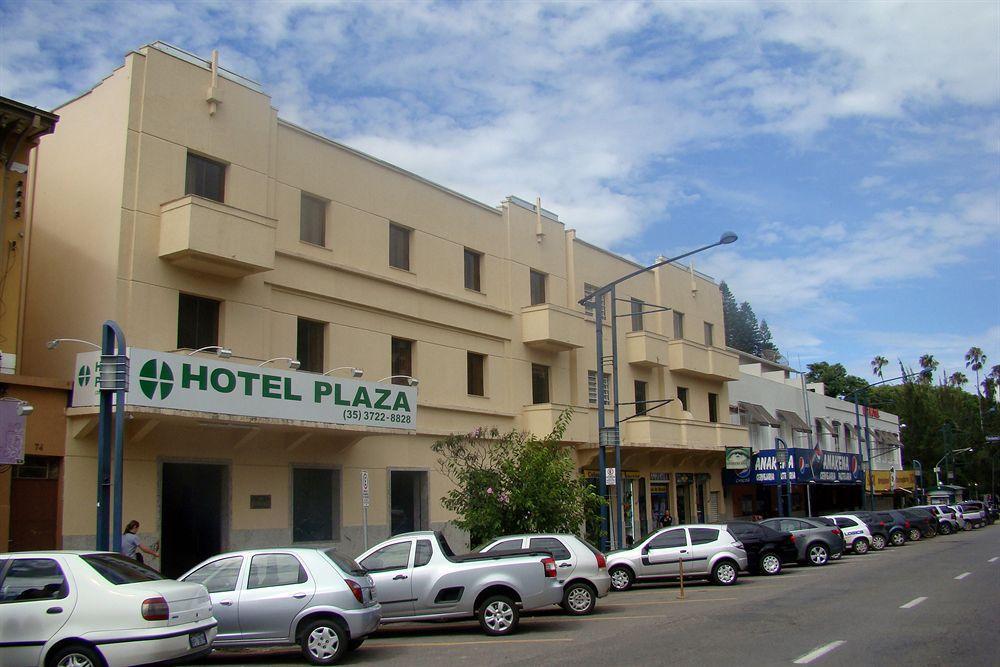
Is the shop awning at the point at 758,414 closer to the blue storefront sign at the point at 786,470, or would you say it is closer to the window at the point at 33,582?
the blue storefront sign at the point at 786,470

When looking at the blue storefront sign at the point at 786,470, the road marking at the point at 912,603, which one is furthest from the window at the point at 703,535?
the blue storefront sign at the point at 786,470

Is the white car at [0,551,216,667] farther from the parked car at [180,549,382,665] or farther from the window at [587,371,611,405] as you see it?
the window at [587,371,611,405]

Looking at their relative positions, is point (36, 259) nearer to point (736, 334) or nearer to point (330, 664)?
point (330, 664)

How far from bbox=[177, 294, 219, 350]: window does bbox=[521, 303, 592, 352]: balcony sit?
11318 millimetres

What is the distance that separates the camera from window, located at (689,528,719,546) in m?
22.1

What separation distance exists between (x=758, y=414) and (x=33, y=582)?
38651mm

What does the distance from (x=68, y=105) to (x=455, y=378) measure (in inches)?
472

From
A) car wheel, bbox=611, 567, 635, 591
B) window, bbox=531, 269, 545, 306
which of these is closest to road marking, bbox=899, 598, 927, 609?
car wheel, bbox=611, 567, 635, 591

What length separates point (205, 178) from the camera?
2045 centimetres

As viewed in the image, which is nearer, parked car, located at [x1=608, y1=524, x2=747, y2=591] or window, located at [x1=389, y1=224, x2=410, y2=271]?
parked car, located at [x1=608, y1=524, x2=747, y2=591]

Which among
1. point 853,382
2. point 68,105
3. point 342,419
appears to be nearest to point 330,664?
point 342,419

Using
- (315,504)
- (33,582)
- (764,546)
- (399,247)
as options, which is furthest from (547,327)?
(33,582)

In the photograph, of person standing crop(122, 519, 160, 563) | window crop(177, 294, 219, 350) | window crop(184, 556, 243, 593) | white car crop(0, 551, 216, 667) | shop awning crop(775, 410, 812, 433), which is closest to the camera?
white car crop(0, 551, 216, 667)

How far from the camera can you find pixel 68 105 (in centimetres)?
2028
